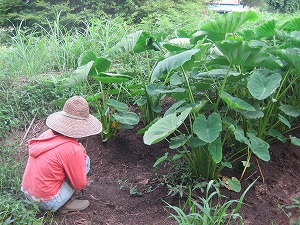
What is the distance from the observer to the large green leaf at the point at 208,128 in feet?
8.04

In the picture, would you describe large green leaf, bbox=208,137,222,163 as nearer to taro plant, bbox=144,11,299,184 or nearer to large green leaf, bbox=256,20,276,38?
taro plant, bbox=144,11,299,184

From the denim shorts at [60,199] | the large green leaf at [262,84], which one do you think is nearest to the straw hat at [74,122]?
the denim shorts at [60,199]

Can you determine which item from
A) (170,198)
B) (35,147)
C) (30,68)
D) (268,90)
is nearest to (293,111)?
(268,90)

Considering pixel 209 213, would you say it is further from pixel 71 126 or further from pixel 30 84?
pixel 30 84


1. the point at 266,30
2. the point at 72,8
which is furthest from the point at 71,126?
the point at 72,8

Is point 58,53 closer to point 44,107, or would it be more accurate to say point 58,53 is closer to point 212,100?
point 44,107

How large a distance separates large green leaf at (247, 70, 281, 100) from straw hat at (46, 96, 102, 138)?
1.10 m

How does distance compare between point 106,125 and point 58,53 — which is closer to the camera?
point 106,125

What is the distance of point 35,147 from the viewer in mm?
2574

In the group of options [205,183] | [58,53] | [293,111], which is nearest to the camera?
[205,183]

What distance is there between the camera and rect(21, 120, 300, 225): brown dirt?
8.84 feet

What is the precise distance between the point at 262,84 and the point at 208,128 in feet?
1.70

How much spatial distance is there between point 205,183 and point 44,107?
1.87m

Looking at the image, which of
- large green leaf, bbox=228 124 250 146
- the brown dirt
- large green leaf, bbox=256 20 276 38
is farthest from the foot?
large green leaf, bbox=256 20 276 38
